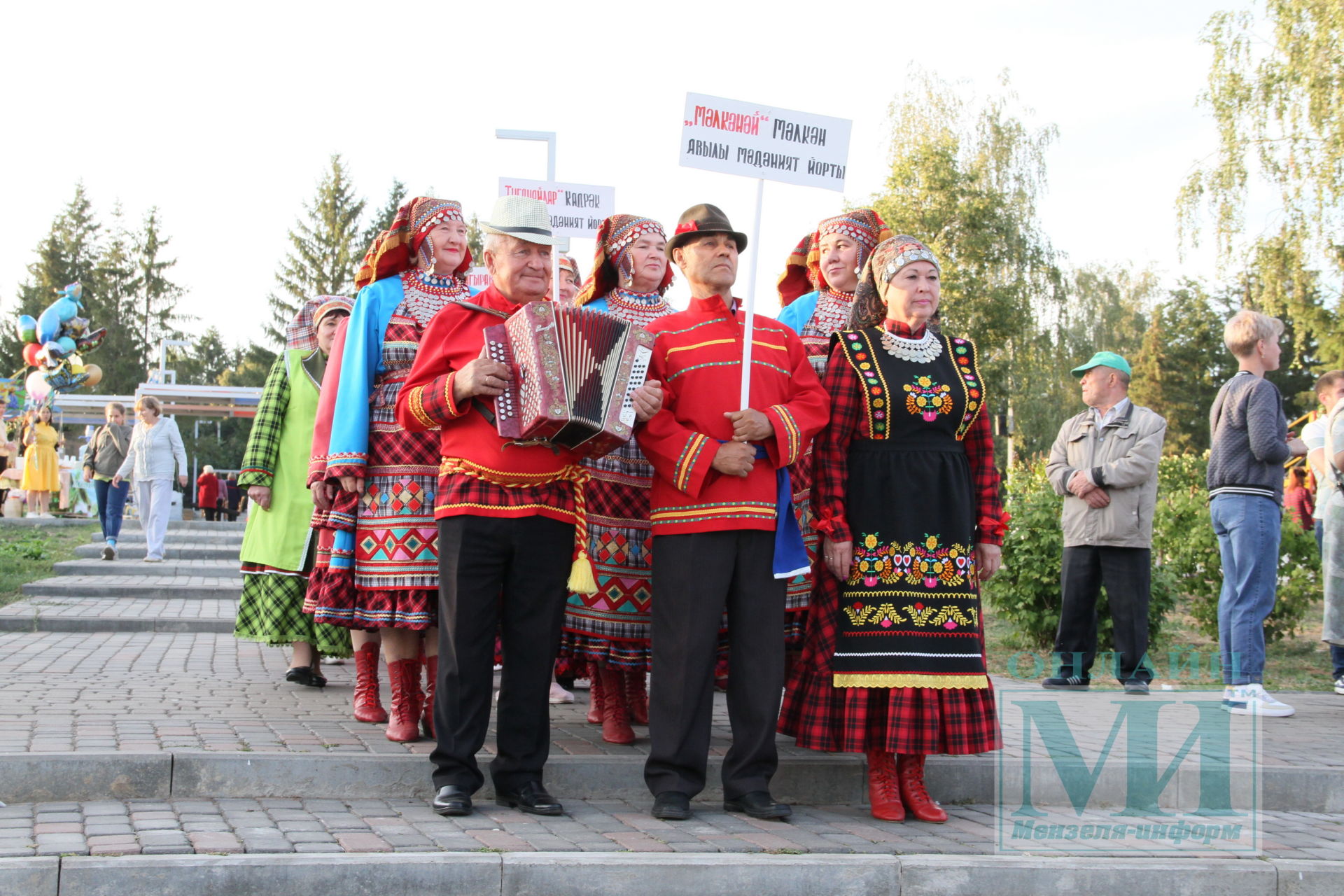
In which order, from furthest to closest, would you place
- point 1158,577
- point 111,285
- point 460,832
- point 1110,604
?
1. point 111,285
2. point 1158,577
3. point 1110,604
4. point 460,832

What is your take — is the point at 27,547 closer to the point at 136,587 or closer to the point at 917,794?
the point at 136,587

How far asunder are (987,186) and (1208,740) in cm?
3283

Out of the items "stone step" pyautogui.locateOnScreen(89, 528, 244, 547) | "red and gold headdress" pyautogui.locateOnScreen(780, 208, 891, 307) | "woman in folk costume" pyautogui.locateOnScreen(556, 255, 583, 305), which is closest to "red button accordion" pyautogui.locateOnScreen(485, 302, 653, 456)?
"red and gold headdress" pyautogui.locateOnScreen(780, 208, 891, 307)

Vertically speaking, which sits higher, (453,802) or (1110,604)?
(1110,604)

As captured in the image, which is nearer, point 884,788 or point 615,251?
point 884,788

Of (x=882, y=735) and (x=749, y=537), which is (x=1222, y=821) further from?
(x=749, y=537)

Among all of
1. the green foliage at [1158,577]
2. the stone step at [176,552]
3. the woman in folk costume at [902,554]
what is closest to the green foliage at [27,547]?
the stone step at [176,552]

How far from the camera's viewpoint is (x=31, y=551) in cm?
1556

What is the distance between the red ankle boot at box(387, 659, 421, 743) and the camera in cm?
531

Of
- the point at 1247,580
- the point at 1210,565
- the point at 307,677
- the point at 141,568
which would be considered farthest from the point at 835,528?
the point at 141,568

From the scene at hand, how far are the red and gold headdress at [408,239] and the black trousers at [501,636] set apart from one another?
1668 mm

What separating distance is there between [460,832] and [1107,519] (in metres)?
5.26

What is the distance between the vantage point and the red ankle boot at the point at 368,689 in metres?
5.83

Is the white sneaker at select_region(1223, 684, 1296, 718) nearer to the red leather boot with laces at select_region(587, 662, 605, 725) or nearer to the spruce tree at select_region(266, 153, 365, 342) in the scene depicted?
the red leather boot with laces at select_region(587, 662, 605, 725)
